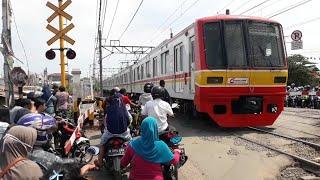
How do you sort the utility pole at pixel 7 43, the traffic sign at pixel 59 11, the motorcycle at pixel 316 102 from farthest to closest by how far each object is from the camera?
the motorcycle at pixel 316 102
the traffic sign at pixel 59 11
the utility pole at pixel 7 43

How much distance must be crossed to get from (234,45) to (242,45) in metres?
0.22

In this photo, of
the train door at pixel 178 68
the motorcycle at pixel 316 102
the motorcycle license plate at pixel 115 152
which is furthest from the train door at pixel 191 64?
the motorcycle at pixel 316 102

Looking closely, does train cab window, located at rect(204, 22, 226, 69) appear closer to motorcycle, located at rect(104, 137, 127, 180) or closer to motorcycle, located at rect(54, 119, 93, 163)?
motorcycle, located at rect(54, 119, 93, 163)

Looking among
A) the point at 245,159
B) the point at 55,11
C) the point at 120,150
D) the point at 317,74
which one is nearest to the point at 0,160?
the point at 120,150

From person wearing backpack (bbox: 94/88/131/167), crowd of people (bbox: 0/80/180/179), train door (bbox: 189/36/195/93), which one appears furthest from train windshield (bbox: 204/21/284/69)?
crowd of people (bbox: 0/80/180/179)

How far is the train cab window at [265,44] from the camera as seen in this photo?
1351 centimetres

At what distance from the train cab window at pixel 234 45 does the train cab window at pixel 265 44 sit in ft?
0.90

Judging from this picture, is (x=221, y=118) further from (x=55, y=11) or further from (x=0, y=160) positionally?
(x=0, y=160)

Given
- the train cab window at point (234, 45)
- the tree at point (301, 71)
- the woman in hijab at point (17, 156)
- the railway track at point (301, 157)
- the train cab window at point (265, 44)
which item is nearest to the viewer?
the woman in hijab at point (17, 156)

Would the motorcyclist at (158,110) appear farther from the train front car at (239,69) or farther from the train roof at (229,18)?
the train roof at (229,18)

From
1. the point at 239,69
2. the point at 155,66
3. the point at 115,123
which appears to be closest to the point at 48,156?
the point at 115,123

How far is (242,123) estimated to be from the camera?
13.7m

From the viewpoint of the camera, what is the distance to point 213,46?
13.2 metres

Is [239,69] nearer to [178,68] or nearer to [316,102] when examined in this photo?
[178,68]
